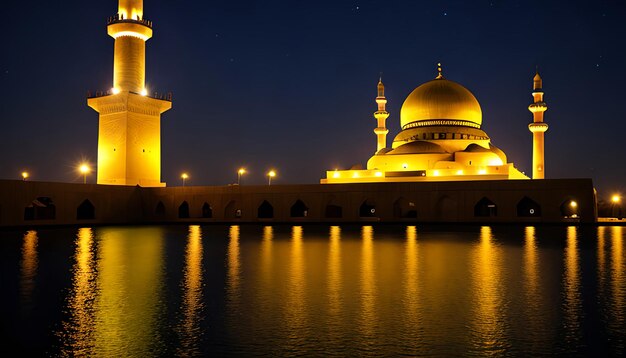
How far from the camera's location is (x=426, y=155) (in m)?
38.7

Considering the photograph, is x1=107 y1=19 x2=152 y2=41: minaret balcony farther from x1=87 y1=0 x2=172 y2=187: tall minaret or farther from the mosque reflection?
the mosque reflection

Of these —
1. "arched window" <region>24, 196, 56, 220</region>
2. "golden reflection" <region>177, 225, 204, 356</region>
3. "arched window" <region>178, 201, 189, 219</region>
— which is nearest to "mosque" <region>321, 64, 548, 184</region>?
"arched window" <region>178, 201, 189, 219</region>

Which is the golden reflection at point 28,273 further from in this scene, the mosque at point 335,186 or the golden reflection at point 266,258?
the mosque at point 335,186

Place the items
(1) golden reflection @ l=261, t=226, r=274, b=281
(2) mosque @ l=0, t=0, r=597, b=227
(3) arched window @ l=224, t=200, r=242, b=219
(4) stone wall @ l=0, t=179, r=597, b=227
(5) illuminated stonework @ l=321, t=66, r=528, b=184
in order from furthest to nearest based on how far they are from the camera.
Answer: (5) illuminated stonework @ l=321, t=66, r=528, b=184, (3) arched window @ l=224, t=200, r=242, b=219, (2) mosque @ l=0, t=0, r=597, b=227, (4) stone wall @ l=0, t=179, r=597, b=227, (1) golden reflection @ l=261, t=226, r=274, b=281

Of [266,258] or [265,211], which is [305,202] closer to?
[265,211]

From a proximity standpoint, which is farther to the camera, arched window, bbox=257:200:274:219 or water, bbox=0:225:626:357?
arched window, bbox=257:200:274:219

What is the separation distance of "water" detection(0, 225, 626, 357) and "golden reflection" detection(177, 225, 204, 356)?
2 cm

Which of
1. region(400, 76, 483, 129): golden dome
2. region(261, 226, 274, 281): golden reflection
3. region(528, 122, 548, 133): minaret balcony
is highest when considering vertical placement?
region(400, 76, 483, 129): golden dome

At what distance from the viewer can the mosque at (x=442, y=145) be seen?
37281 millimetres

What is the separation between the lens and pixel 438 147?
39.3m

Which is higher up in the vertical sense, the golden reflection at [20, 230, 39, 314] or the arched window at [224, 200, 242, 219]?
the arched window at [224, 200, 242, 219]

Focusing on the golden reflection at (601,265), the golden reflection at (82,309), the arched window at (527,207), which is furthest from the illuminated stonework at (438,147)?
the golden reflection at (82,309)

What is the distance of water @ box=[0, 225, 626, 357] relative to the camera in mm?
6438

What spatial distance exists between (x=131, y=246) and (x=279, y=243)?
4.48 m
